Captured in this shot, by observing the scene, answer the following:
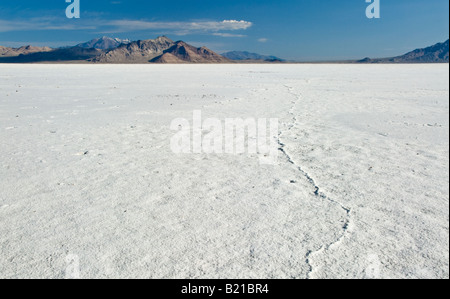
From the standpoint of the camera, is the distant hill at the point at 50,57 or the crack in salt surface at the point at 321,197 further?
the distant hill at the point at 50,57

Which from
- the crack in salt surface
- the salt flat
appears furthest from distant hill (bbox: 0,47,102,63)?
the crack in salt surface

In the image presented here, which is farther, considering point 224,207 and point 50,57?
point 50,57

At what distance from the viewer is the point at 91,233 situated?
9.05ft

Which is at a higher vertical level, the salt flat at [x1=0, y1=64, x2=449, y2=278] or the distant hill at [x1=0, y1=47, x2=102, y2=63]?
the distant hill at [x1=0, y1=47, x2=102, y2=63]

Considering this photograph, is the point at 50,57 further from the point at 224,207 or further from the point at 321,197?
the point at 321,197

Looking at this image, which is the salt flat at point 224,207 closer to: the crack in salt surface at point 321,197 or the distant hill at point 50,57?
the crack in salt surface at point 321,197

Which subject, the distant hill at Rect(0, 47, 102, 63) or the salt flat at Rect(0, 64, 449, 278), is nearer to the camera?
the salt flat at Rect(0, 64, 449, 278)

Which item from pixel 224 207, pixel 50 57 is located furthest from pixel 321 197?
pixel 50 57

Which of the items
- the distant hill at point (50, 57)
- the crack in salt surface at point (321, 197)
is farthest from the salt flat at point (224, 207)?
the distant hill at point (50, 57)

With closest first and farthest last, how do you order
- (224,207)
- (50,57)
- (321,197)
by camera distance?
1. (224,207)
2. (321,197)
3. (50,57)

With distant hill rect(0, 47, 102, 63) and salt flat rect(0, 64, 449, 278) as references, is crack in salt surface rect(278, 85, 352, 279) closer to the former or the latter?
salt flat rect(0, 64, 449, 278)
